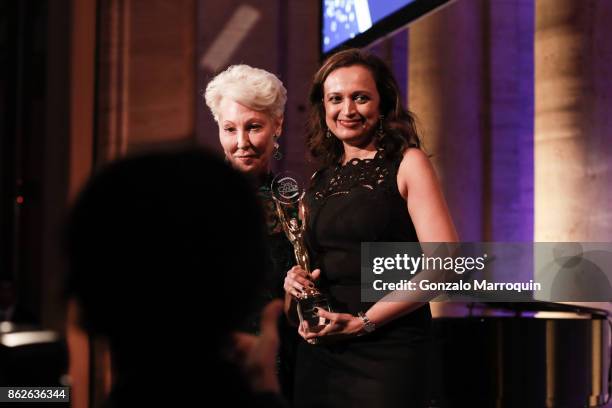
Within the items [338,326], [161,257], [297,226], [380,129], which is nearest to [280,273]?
[297,226]

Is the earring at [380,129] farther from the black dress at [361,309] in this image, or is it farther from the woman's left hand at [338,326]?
the woman's left hand at [338,326]

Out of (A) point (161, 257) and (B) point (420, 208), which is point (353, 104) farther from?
(A) point (161, 257)

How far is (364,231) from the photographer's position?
2.39m

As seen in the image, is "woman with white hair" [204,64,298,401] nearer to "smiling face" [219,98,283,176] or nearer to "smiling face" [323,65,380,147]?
"smiling face" [219,98,283,176]

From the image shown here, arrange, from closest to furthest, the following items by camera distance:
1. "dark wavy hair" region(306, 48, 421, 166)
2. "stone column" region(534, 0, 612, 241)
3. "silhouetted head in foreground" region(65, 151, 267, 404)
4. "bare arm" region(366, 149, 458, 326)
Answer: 1. "silhouetted head in foreground" region(65, 151, 267, 404)
2. "bare arm" region(366, 149, 458, 326)
3. "dark wavy hair" region(306, 48, 421, 166)
4. "stone column" region(534, 0, 612, 241)

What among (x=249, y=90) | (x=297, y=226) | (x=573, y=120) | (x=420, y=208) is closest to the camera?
(x=420, y=208)

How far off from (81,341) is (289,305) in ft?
10.1

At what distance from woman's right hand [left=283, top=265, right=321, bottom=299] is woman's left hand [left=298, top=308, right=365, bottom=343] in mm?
77

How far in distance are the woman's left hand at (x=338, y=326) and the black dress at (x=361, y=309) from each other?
0.14ft

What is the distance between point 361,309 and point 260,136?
2.05 feet

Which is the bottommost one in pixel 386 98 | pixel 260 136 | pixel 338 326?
pixel 338 326

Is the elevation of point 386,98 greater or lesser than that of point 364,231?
greater

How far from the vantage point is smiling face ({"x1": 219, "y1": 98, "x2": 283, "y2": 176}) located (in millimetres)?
2574

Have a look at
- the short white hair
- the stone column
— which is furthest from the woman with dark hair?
the stone column
